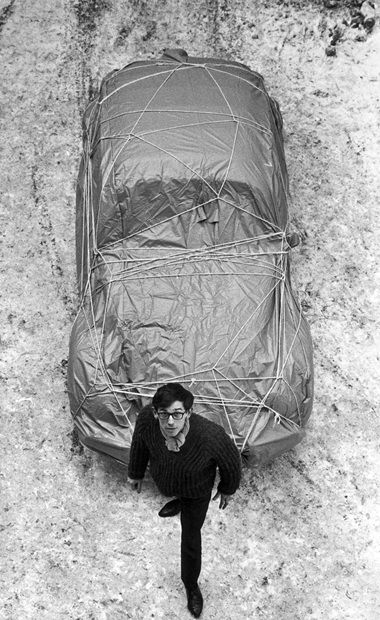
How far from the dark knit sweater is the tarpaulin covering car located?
1051 mm

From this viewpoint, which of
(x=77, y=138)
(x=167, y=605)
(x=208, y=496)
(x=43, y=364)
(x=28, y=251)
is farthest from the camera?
(x=77, y=138)

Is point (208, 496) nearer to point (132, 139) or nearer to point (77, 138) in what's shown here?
point (132, 139)

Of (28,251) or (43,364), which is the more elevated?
(28,251)

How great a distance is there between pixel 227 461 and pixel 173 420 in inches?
15.1

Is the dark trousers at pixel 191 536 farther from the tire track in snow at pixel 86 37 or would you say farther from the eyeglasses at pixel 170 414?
the tire track in snow at pixel 86 37

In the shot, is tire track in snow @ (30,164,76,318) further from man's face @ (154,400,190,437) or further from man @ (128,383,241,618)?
man's face @ (154,400,190,437)

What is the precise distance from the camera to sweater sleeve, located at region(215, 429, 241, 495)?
3893 mm

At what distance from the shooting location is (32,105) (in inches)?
281

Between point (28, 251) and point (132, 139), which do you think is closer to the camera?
point (132, 139)

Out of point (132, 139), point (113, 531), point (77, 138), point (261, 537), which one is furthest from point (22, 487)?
point (77, 138)

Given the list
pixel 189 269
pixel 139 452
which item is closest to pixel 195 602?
pixel 139 452

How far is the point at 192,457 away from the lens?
388 cm

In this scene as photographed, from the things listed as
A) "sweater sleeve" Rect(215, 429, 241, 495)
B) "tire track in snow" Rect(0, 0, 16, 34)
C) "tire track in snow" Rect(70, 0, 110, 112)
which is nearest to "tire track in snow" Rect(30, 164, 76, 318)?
"tire track in snow" Rect(70, 0, 110, 112)

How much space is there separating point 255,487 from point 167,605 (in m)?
0.89
